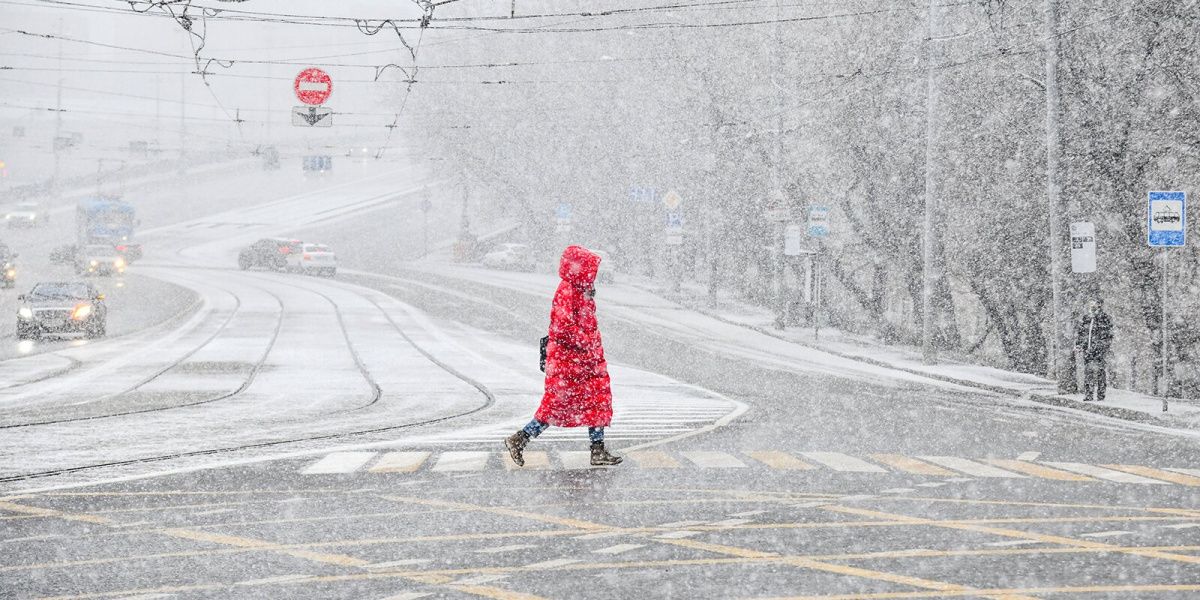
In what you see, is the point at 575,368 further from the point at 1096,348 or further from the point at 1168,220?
the point at 1096,348

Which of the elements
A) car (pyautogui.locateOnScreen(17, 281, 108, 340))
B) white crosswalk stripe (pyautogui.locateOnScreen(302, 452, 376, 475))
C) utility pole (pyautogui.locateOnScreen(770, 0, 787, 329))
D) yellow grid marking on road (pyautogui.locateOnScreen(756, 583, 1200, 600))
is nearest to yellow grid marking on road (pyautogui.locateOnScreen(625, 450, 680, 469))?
white crosswalk stripe (pyautogui.locateOnScreen(302, 452, 376, 475))

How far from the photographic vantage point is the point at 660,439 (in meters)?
14.6

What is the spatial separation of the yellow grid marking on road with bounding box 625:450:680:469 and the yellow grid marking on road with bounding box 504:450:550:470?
0.78m

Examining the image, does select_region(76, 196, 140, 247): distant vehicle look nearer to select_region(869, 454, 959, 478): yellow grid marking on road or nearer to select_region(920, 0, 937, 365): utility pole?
select_region(920, 0, 937, 365): utility pole

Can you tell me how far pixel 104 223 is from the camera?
68.0 m

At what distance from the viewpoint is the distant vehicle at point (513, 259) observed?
68.8m

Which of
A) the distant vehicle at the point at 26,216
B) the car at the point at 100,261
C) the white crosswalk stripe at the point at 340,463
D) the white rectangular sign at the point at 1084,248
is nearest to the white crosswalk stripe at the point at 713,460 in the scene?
the white crosswalk stripe at the point at 340,463

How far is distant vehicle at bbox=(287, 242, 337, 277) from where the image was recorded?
61219mm

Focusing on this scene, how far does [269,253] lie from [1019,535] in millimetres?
58370

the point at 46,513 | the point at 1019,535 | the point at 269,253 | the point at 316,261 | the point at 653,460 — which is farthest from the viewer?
the point at 269,253

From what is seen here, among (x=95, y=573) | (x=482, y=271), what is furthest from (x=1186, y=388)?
(x=482, y=271)

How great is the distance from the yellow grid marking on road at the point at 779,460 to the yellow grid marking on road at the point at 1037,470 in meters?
1.81

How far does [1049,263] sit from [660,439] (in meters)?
17.8

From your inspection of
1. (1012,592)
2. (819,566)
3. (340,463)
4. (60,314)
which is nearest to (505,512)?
(819,566)
